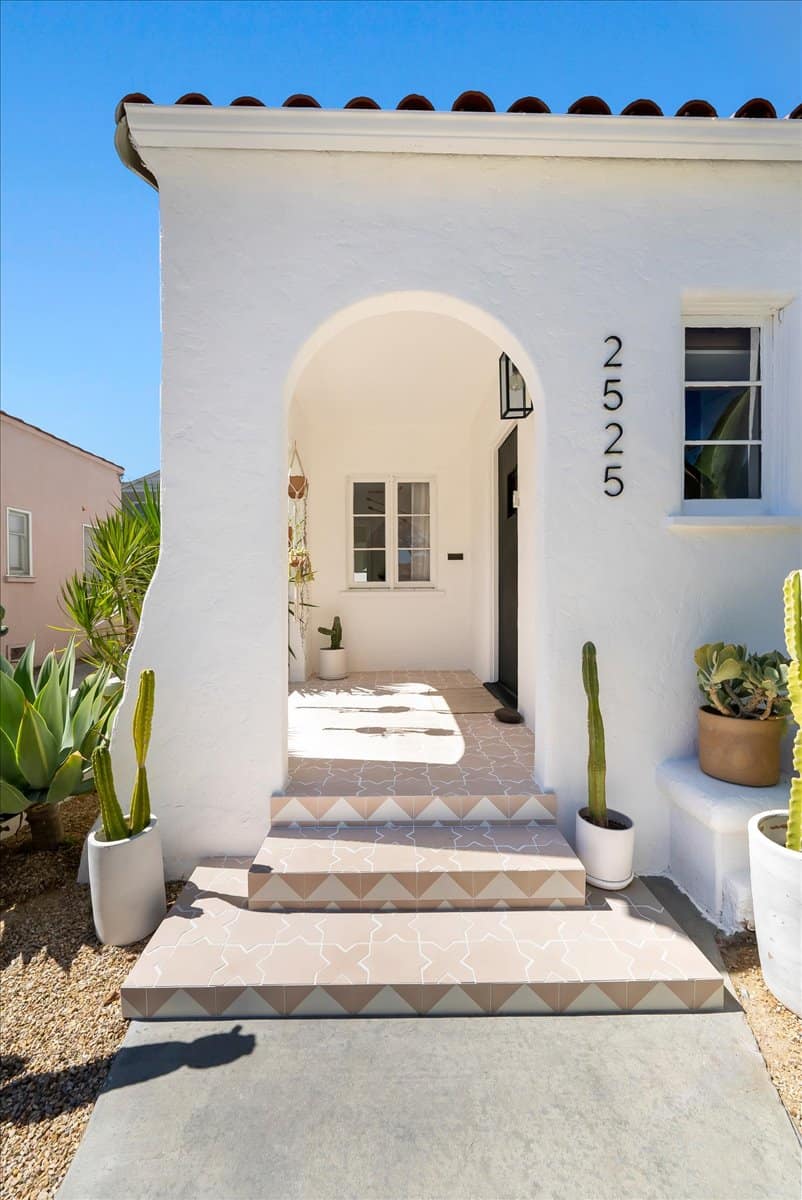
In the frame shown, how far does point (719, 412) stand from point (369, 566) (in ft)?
17.3

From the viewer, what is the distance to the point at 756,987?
2.62 metres

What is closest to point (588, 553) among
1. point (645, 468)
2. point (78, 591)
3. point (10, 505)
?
point (645, 468)

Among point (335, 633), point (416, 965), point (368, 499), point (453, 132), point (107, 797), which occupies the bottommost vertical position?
point (416, 965)

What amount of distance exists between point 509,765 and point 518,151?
13.8ft

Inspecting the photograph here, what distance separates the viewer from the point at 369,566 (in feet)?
26.9

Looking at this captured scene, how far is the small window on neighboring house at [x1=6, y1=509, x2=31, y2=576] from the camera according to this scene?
1238 cm

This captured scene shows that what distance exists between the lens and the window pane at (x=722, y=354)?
377 centimetres

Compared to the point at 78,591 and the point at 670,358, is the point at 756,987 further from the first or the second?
the point at 78,591

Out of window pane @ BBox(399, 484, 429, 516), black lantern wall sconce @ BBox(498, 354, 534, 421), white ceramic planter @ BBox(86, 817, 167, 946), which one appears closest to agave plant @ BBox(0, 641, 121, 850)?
white ceramic planter @ BBox(86, 817, 167, 946)

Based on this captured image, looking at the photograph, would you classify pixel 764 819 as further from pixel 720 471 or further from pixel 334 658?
pixel 334 658

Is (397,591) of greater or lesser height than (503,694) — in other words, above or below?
above

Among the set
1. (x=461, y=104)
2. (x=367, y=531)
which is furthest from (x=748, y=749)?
(x=367, y=531)

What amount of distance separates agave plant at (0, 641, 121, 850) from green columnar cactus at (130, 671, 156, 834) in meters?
0.74

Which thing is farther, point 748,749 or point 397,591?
point 397,591
